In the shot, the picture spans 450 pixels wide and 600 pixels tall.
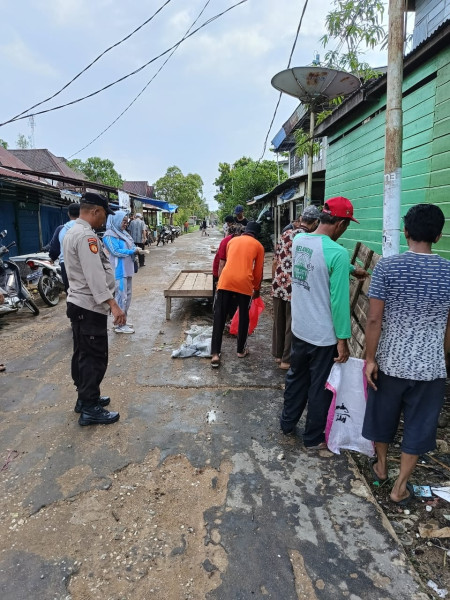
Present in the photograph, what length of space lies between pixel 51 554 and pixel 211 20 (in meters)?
7.49

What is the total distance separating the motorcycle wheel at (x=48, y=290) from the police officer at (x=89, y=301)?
15.6ft

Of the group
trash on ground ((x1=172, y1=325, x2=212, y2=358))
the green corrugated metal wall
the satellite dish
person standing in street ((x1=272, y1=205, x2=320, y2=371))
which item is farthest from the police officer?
the satellite dish

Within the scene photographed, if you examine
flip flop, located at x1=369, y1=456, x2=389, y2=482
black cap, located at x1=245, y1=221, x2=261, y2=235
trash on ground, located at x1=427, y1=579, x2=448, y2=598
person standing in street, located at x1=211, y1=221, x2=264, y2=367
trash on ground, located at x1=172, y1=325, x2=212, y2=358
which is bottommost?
trash on ground, located at x1=427, y1=579, x2=448, y2=598

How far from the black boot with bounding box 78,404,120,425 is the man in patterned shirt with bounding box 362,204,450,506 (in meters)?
2.08

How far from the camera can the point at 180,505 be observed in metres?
2.21

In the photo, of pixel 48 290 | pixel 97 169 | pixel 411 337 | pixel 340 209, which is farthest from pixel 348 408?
pixel 97 169

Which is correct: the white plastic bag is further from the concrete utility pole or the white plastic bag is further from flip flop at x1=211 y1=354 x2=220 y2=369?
flip flop at x1=211 y1=354 x2=220 y2=369

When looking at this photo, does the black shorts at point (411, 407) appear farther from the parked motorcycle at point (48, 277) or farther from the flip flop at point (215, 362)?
the parked motorcycle at point (48, 277)

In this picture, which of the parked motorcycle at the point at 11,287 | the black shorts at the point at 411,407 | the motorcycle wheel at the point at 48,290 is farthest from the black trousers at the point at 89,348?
the motorcycle wheel at the point at 48,290

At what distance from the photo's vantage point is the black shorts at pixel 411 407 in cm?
210

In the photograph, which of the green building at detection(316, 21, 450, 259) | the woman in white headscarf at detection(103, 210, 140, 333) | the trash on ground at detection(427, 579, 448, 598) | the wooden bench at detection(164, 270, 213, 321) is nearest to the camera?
the trash on ground at detection(427, 579, 448, 598)

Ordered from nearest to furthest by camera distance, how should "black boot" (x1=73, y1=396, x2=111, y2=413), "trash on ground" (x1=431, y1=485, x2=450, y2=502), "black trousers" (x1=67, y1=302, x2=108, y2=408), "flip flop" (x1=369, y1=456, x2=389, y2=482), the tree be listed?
"trash on ground" (x1=431, y1=485, x2=450, y2=502)
"flip flop" (x1=369, y1=456, x2=389, y2=482)
"black trousers" (x1=67, y1=302, x2=108, y2=408)
"black boot" (x1=73, y1=396, x2=111, y2=413)
the tree

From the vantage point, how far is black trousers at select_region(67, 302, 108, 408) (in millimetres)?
2980

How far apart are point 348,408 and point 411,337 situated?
79cm
